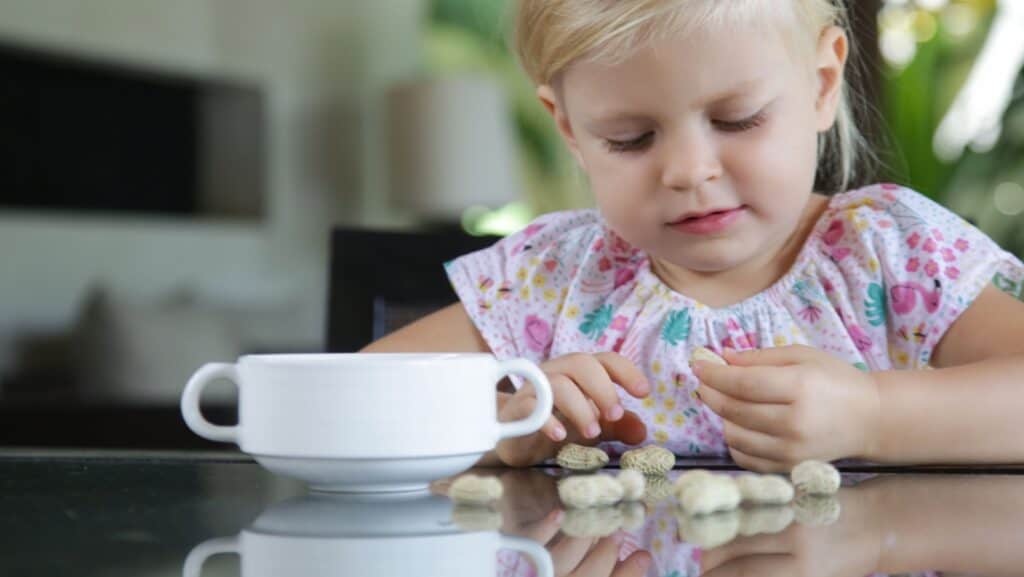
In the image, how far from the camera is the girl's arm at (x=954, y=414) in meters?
0.78

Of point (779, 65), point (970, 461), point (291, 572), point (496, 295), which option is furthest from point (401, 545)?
point (496, 295)

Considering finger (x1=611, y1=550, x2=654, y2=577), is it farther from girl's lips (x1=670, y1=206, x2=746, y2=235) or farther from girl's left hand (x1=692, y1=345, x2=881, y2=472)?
girl's lips (x1=670, y1=206, x2=746, y2=235)

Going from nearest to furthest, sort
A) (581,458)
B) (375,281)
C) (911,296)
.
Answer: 1. (581,458)
2. (911,296)
3. (375,281)

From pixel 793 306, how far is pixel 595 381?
0.98 ft

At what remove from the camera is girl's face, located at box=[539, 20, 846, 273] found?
0.89 meters

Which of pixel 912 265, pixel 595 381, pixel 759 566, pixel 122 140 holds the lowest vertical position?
pixel 759 566

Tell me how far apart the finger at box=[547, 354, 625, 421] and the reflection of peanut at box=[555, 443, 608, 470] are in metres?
0.03

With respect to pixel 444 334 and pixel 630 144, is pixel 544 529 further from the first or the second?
pixel 444 334

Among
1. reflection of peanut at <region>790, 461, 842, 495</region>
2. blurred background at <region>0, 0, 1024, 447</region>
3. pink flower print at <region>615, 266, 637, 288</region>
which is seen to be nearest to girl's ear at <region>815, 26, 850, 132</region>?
pink flower print at <region>615, 266, 637, 288</region>

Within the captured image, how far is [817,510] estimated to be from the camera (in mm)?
595

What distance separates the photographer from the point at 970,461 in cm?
81

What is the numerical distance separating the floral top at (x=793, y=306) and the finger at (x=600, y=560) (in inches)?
18.4

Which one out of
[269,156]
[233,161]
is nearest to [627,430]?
[233,161]

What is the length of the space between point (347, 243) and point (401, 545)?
752 mm
